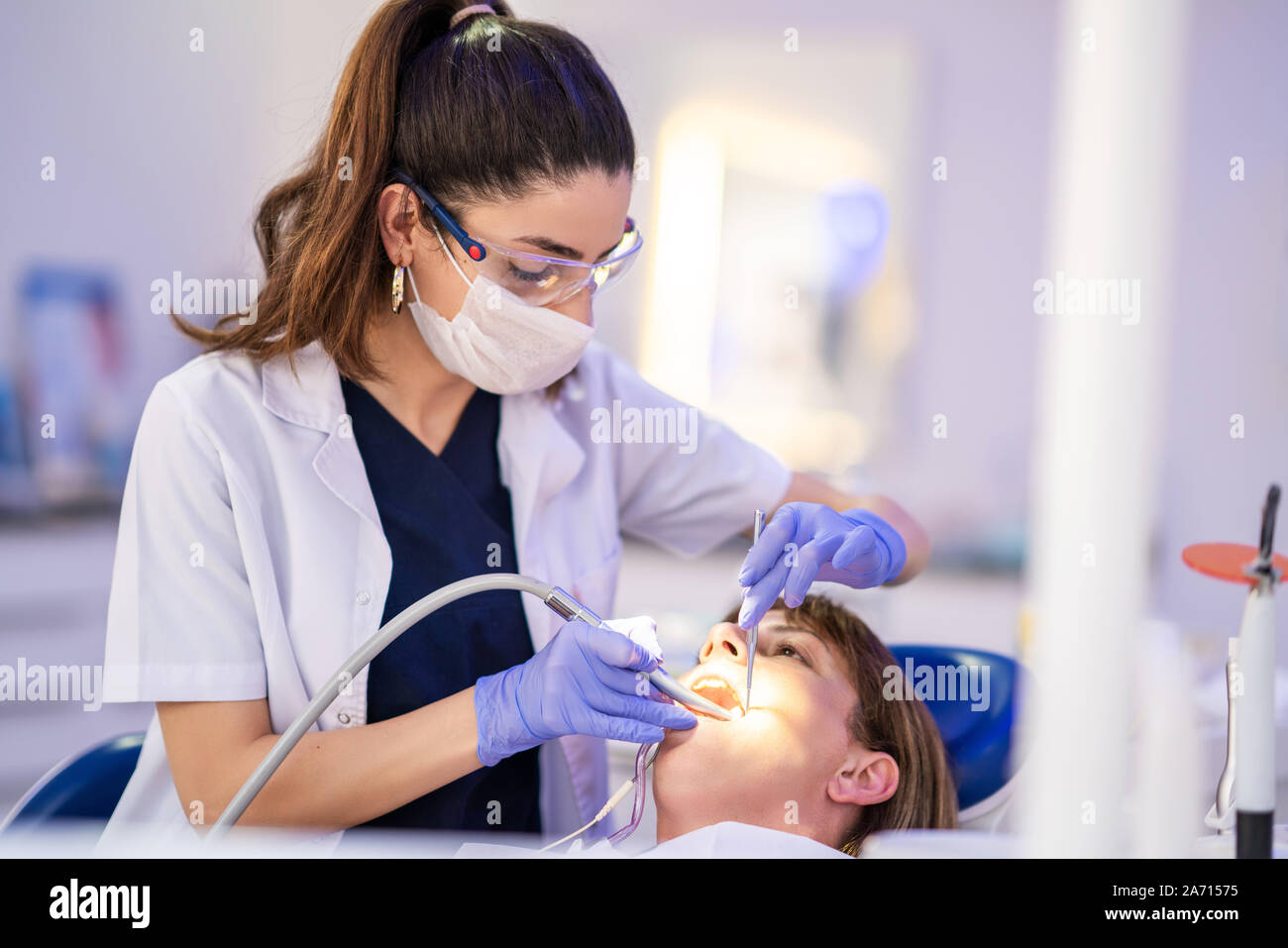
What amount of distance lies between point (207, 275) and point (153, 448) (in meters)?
1.84

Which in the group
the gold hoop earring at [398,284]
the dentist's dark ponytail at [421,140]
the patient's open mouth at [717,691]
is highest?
the dentist's dark ponytail at [421,140]

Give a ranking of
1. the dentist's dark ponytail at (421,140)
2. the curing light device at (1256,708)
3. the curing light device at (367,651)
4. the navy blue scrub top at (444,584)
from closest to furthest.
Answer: the curing light device at (1256,708)
the curing light device at (367,651)
the dentist's dark ponytail at (421,140)
the navy blue scrub top at (444,584)

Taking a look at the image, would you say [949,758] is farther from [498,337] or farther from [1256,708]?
[498,337]

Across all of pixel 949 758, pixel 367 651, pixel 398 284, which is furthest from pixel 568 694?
pixel 949 758

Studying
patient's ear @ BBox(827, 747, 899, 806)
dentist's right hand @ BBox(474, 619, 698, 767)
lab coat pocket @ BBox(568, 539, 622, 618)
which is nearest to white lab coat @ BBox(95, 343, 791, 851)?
lab coat pocket @ BBox(568, 539, 622, 618)

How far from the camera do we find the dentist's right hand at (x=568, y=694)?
42.3 inches

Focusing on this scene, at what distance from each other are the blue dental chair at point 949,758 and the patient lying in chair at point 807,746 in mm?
80

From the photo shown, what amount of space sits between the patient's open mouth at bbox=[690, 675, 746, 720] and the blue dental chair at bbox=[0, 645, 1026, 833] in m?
0.31

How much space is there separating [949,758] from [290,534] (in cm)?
99

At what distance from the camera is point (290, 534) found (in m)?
1.22

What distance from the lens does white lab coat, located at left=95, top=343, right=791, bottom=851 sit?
3.63 feet

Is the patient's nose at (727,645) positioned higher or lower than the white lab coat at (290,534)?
lower

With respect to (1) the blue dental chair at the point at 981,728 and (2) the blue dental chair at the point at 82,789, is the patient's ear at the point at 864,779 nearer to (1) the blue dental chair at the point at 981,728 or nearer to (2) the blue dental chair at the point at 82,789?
(1) the blue dental chair at the point at 981,728

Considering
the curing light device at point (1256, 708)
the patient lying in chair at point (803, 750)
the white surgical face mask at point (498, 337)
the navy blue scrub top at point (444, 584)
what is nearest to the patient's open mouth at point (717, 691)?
the patient lying in chair at point (803, 750)
